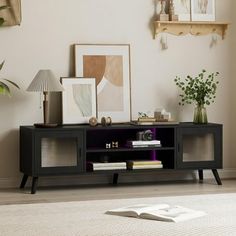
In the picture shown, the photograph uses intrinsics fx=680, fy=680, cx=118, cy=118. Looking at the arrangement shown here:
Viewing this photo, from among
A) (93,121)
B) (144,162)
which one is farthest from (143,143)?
(93,121)

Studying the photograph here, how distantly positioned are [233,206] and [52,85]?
2.10m

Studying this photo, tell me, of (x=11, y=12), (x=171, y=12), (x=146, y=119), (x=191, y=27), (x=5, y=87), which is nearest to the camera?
(x=5, y=87)

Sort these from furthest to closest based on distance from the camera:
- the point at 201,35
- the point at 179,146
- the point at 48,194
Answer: the point at 201,35, the point at 179,146, the point at 48,194

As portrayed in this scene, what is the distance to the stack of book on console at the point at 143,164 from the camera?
5828 mm

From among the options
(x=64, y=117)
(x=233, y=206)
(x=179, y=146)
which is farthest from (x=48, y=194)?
(x=233, y=206)

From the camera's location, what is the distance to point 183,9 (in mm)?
6262

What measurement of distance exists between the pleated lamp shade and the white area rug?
160 cm

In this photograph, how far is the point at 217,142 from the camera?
19.7ft

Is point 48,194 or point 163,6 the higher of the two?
point 163,6

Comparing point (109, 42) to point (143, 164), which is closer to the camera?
point (143, 164)

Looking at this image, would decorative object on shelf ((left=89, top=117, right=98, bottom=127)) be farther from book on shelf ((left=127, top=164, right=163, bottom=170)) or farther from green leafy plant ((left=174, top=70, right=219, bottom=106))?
green leafy plant ((left=174, top=70, right=219, bottom=106))

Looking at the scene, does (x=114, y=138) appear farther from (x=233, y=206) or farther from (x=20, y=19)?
(x=233, y=206)

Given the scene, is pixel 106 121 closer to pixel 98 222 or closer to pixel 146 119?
pixel 146 119

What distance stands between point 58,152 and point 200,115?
1348mm
